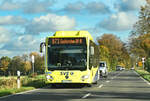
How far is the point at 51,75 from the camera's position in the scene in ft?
68.4

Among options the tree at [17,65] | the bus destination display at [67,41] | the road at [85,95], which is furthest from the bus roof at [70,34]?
the tree at [17,65]

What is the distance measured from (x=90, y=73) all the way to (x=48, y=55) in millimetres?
2850

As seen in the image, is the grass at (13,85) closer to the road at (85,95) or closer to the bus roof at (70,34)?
the road at (85,95)

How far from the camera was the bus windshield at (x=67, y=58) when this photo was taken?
2097 cm

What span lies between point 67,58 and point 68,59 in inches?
3.8

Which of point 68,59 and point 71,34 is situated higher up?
point 71,34

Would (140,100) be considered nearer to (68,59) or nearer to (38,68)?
(68,59)

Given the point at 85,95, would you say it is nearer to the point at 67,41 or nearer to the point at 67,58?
the point at 67,58

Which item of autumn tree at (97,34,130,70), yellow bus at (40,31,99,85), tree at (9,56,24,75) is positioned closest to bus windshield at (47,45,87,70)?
yellow bus at (40,31,99,85)

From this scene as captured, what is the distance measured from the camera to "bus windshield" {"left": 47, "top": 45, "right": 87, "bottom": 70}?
68.8 feet

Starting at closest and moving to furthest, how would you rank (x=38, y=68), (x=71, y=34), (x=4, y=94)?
1. (x=4, y=94)
2. (x=71, y=34)
3. (x=38, y=68)

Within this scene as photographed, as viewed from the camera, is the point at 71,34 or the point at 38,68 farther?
the point at 38,68

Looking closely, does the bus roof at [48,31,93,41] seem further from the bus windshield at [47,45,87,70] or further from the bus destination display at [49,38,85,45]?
the bus windshield at [47,45,87,70]

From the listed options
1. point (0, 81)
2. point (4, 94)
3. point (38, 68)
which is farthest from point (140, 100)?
point (38, 68)
